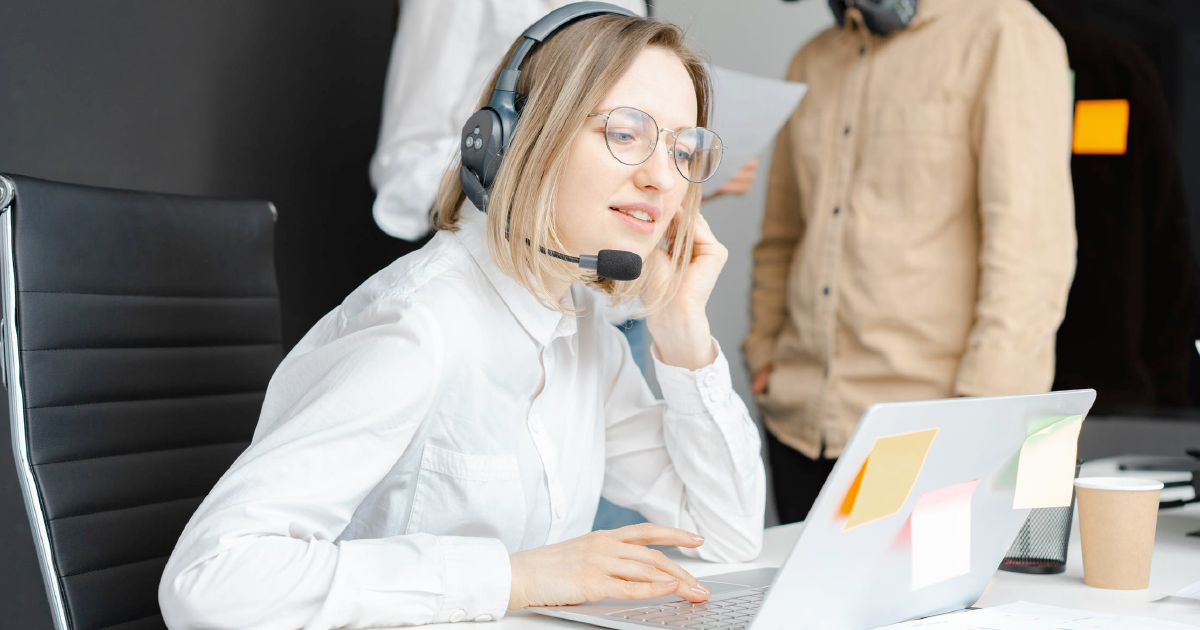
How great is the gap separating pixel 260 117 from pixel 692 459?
110 cm

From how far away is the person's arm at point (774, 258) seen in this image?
7.25 feet

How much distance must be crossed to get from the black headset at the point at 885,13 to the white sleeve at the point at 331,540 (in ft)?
4.49

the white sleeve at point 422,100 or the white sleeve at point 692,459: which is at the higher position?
the white sleeve at point 422,100

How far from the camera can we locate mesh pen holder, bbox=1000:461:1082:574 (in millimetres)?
970

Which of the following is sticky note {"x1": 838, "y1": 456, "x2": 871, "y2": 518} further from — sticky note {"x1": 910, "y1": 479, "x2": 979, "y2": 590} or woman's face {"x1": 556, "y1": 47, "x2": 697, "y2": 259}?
woman's face {"x1": 556, "y1": 47, "x2": 697, "y2": 259}

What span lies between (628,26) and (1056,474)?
23.0 inches

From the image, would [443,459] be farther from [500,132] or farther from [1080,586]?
[1080,586]

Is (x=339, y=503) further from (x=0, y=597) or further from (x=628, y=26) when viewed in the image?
(x=0, y=597)

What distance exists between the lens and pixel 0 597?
1525 millimetres

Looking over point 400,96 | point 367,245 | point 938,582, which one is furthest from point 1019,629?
point 367,245

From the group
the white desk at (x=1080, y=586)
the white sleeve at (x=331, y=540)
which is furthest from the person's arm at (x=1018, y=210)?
the white sleeve at (x=331, y=540)

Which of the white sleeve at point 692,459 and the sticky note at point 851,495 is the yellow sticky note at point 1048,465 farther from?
the white sleeve at point 692,459

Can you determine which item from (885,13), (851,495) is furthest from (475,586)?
(885,13)

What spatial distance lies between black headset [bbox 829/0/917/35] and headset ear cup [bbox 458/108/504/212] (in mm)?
1165
